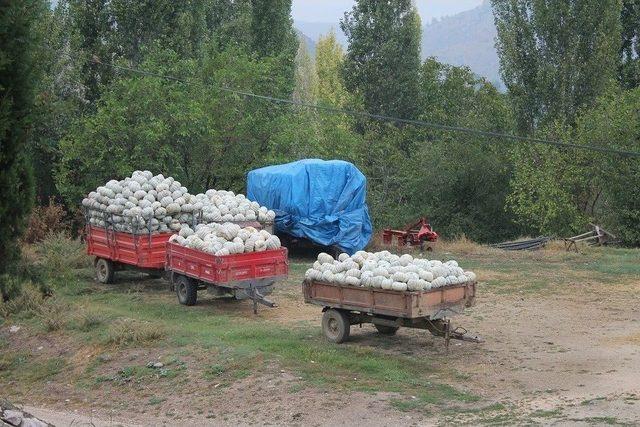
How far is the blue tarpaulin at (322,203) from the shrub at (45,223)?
7.04 m

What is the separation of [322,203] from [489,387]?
14.7 m

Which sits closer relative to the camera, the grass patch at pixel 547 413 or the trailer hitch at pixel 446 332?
the grass patch at pixel 547 413

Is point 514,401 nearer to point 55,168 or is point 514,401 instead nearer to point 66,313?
point 66,313

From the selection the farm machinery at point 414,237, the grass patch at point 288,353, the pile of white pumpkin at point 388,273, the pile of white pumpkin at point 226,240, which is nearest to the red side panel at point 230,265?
the pile of white pumpkin at point 226,240

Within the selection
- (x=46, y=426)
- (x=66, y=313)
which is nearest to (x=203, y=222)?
(x=66, y=313)

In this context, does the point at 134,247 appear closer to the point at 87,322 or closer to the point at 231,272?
the point at 87,322

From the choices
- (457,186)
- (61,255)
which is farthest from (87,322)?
(457,186)

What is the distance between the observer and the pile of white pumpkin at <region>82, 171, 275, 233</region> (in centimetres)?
2102

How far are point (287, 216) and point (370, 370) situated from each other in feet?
46.3

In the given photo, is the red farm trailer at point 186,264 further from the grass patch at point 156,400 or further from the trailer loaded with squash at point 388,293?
the grass patch at point 156,400

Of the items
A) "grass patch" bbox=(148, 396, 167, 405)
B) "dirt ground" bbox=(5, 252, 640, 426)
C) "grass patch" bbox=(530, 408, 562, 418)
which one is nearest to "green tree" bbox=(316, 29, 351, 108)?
"dirt ground" bbox=(5, 252, 640, 426)

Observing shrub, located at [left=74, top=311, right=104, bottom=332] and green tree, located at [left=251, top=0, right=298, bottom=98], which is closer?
shrub, located at [left=74, top=311, right=104, bottom=332]

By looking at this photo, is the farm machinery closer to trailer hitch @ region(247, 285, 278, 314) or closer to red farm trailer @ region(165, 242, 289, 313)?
red farm trailer @ region(165, 242, 289, 313)

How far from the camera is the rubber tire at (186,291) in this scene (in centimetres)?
1962
